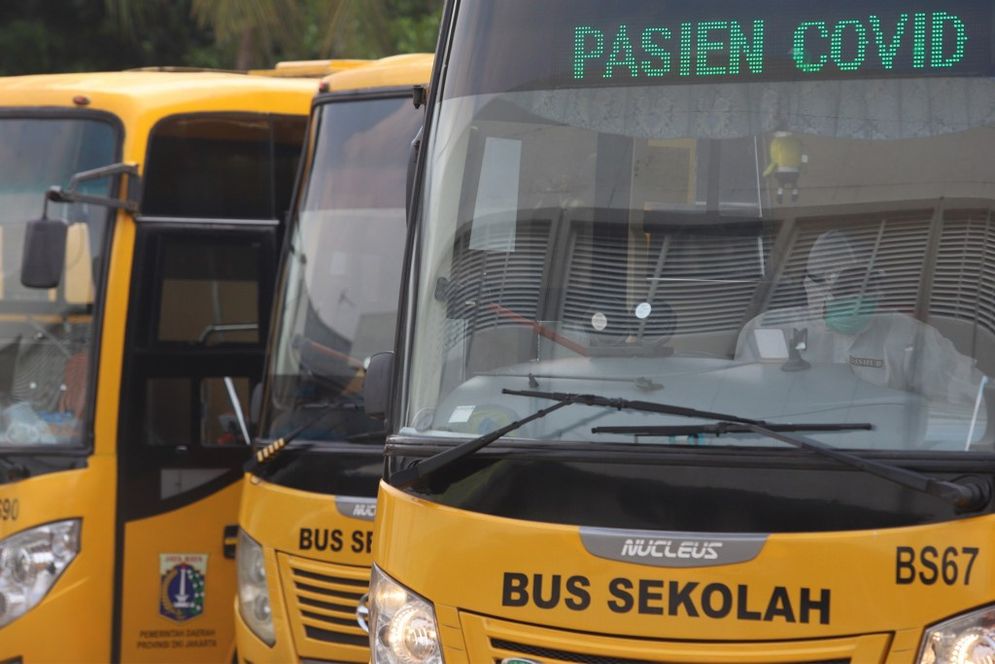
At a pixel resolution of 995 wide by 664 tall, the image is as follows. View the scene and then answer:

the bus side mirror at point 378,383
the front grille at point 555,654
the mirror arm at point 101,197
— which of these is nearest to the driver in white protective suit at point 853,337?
the front grille at point 555,654

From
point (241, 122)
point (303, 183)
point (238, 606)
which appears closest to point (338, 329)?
point (303, 183)

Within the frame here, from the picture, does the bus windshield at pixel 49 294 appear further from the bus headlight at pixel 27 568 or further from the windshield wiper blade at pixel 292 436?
the windshield wiper blade at pixel 292 436

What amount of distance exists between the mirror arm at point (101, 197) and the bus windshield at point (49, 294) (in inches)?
3.4

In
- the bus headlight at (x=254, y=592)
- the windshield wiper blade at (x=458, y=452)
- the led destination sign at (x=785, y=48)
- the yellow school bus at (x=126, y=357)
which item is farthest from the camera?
the yellow school bus at (x=126, y=357)

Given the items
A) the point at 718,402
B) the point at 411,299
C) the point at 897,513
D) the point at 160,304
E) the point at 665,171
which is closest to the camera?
the point at 897,513

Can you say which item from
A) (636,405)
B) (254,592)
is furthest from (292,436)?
(636,405)

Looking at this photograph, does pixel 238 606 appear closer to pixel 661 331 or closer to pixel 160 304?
pixel 160 304

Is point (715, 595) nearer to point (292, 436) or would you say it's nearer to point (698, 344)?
point (698, 344)

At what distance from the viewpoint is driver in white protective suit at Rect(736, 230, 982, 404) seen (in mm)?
3672

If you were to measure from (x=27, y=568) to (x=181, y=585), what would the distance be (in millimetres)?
690

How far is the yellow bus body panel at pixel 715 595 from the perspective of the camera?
3398 mm

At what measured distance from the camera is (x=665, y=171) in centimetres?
401

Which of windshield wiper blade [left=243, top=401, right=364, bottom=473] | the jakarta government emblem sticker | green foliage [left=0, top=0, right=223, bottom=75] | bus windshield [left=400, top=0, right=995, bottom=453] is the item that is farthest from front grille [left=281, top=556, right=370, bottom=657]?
green foliage [left=0, top=0, right=223, bottom=75]

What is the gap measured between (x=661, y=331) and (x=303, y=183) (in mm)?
2907
